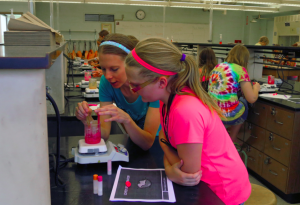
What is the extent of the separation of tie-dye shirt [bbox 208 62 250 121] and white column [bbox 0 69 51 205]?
2454mm

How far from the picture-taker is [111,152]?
114 centimetres

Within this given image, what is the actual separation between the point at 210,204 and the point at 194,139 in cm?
21

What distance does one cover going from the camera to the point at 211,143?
3.23 ft

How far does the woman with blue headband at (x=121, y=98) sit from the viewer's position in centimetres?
128

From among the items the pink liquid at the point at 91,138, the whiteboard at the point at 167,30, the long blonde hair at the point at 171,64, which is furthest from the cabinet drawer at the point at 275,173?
the whiteboard at the point at 167,30

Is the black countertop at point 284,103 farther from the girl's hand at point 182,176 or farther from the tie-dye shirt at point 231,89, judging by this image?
the girl's hand at point 182,176

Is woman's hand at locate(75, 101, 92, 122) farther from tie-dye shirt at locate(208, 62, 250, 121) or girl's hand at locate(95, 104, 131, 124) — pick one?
tie-dye shirt at locate(208, 62, 250, 121)

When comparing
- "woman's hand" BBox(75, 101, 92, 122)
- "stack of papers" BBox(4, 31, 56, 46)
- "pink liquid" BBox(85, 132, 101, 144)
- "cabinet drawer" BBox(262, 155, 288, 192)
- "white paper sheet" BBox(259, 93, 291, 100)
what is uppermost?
"stack of papers" BBox(4, 31, 56, 46)

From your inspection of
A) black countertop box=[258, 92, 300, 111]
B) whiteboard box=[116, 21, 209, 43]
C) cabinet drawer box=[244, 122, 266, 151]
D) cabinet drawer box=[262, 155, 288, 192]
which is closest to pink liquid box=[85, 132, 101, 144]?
black countertop box=[258, 92, 300, 111]

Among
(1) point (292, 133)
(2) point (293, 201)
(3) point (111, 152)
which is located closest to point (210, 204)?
(3) point (111, 152)

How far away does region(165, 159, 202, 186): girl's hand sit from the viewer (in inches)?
37.5

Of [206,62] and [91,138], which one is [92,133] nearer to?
[91,138]

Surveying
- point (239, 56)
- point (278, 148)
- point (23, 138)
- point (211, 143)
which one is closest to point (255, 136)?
point (278, 148)

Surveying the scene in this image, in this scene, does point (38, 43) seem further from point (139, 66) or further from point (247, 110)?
point (247, 110)
